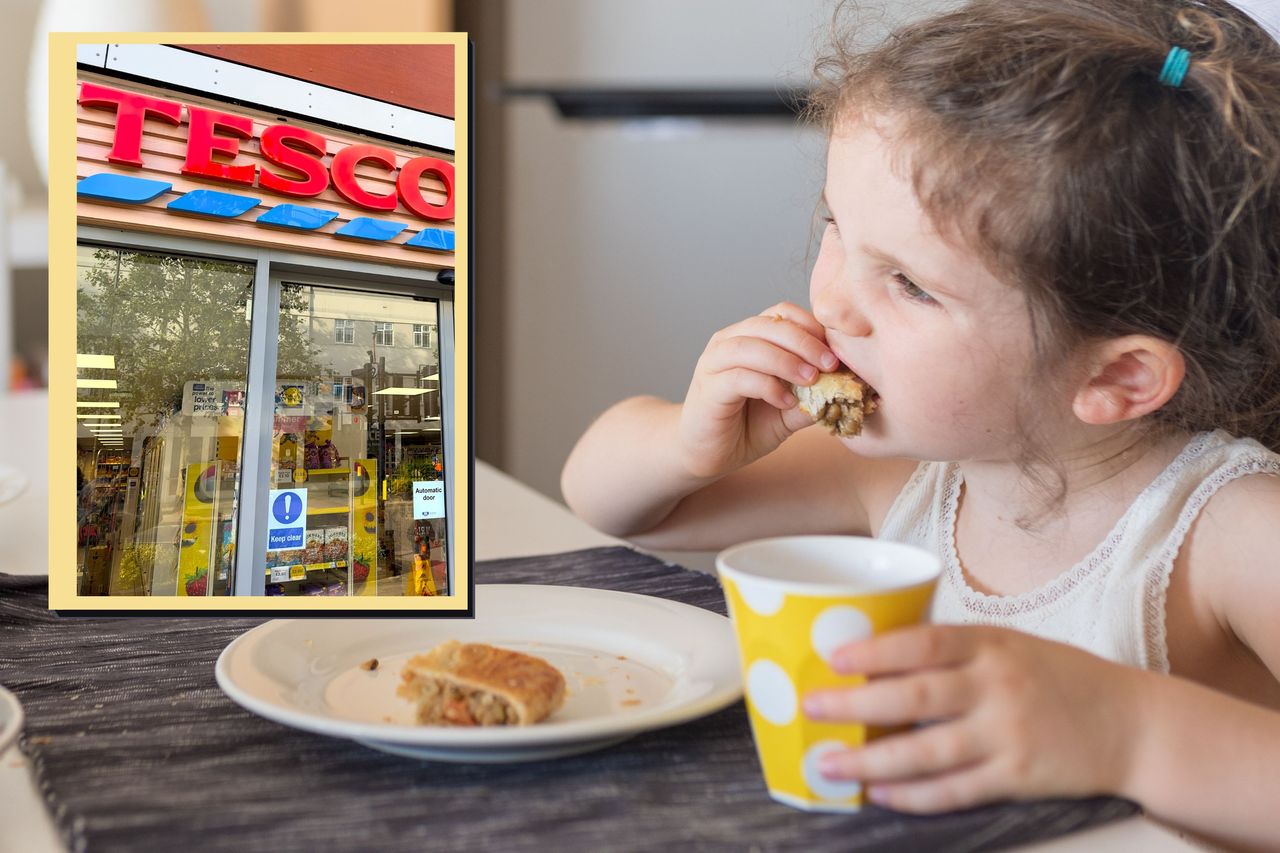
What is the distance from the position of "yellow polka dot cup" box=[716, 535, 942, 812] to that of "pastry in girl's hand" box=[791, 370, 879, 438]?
265 mm

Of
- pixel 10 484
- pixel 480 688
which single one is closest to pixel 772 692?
pixel 480 688

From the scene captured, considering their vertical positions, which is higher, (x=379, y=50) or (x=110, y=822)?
(x=379, y=50)

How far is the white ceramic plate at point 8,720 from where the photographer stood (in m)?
0.47

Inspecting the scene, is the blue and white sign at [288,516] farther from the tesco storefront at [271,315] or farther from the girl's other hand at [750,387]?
the girl's other hand at [750,387]

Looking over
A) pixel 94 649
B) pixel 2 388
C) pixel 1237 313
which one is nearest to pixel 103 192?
pixel 94 649

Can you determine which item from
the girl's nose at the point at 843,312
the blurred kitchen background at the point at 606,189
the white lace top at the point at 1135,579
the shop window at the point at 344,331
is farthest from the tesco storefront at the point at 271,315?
the blurred kitchen background at the point at 606,189

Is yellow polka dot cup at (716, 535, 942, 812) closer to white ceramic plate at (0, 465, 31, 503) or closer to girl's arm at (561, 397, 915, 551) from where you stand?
girl's arm at (561, 397, 915, 551)

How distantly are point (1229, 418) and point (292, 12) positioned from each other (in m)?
2.65

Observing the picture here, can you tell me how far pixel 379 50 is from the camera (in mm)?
593

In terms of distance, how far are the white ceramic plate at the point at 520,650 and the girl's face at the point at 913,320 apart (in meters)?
0.21

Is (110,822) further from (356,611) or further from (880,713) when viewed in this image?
(880,713)

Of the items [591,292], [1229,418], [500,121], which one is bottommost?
[1229,418]

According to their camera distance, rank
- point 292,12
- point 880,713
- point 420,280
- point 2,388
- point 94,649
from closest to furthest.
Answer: point 880,713
point 420,280
point 94,649
point 2,388
point 292,12

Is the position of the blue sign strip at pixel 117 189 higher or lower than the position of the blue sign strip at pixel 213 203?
higher
